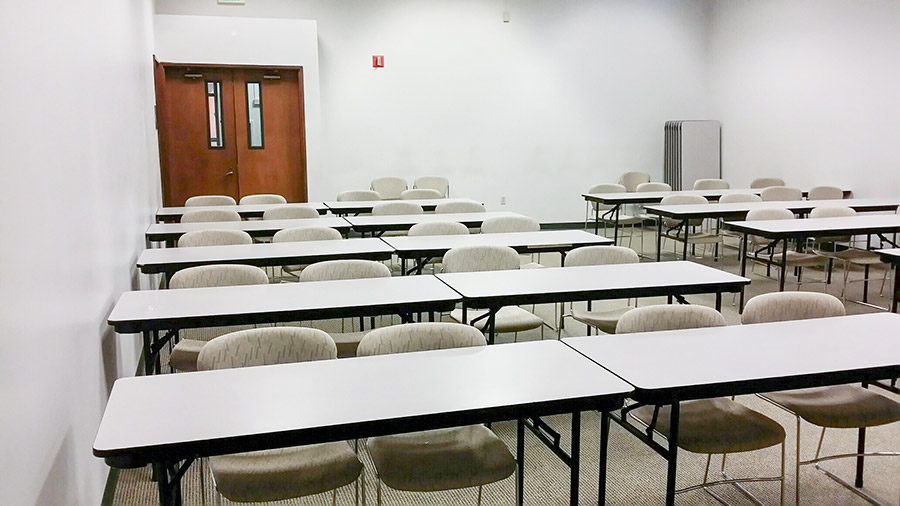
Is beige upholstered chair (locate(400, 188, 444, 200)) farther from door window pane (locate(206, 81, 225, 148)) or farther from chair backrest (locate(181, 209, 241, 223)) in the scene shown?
door window pane (locate(206, 81, 225, 148))

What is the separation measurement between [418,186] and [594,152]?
3.02m

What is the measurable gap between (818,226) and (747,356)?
3.99 m

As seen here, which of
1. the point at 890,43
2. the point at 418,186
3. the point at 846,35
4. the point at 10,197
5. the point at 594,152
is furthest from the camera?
the point at 594,152

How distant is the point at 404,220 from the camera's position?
6.17 metres

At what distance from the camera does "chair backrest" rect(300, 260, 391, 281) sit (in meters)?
3.91

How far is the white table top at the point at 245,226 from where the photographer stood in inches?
214

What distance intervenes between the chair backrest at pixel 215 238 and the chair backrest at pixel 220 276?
3.95 feet

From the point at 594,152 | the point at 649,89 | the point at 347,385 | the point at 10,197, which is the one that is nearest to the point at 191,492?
the point at 347,385

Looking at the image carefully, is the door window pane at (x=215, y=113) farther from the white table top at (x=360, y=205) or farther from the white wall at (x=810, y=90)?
the white wall at (x=810, y=90)

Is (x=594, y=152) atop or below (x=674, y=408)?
atop

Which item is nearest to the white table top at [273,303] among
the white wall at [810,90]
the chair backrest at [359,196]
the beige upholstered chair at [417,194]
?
the chair backrest at [359,196]

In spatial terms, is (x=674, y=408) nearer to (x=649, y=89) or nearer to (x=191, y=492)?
(x=191, y=492)

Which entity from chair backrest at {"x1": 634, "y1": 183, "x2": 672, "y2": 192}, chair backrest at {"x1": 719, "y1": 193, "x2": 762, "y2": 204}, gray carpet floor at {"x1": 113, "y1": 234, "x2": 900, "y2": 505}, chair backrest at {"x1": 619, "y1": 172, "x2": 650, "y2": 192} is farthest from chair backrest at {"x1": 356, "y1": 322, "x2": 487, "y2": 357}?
chair backrest at {"x1": 619, "y1": 172, "x2": 650, "y2": 192}

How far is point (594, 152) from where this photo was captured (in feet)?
36.0
